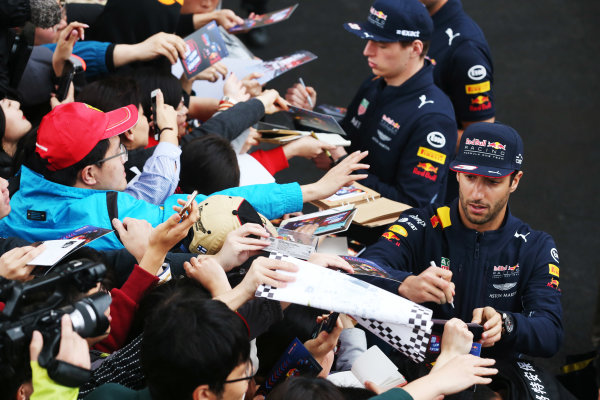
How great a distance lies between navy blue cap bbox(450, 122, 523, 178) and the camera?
2785 mm

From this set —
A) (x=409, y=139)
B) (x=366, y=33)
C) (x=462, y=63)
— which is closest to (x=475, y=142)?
(x=409, y=139)

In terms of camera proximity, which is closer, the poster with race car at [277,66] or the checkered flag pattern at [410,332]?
the checkered flag pattern at [410,332]

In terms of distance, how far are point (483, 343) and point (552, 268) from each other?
0.57 metres

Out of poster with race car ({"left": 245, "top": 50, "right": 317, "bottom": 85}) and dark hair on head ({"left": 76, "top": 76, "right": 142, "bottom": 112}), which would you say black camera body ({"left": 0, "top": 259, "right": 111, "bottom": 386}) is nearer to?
dark hair on head ({"left": 76, "top": 76, "right": 142, "bottom": 112})

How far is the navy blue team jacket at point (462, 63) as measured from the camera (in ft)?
14.3

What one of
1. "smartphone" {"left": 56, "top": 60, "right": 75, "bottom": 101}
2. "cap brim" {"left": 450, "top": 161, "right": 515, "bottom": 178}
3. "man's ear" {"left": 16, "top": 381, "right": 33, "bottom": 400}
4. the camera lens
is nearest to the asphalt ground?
"cap brim" {"left": 450, "top": 161, "right": 515, "bottom": 178}

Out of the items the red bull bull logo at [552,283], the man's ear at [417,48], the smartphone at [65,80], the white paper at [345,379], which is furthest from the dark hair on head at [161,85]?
the red bull bull logo at [552,283]

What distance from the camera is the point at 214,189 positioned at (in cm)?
313

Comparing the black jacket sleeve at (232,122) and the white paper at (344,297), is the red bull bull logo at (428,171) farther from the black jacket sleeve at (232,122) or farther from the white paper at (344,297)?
the white paper at (344,297)

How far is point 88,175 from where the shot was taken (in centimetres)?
282

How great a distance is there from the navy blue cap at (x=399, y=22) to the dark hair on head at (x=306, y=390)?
238cm

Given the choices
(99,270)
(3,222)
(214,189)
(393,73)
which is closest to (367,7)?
(393,73)

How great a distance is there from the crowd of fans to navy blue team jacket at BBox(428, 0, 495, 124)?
0.48m

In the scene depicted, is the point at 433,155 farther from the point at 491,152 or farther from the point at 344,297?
the point at 344,297
